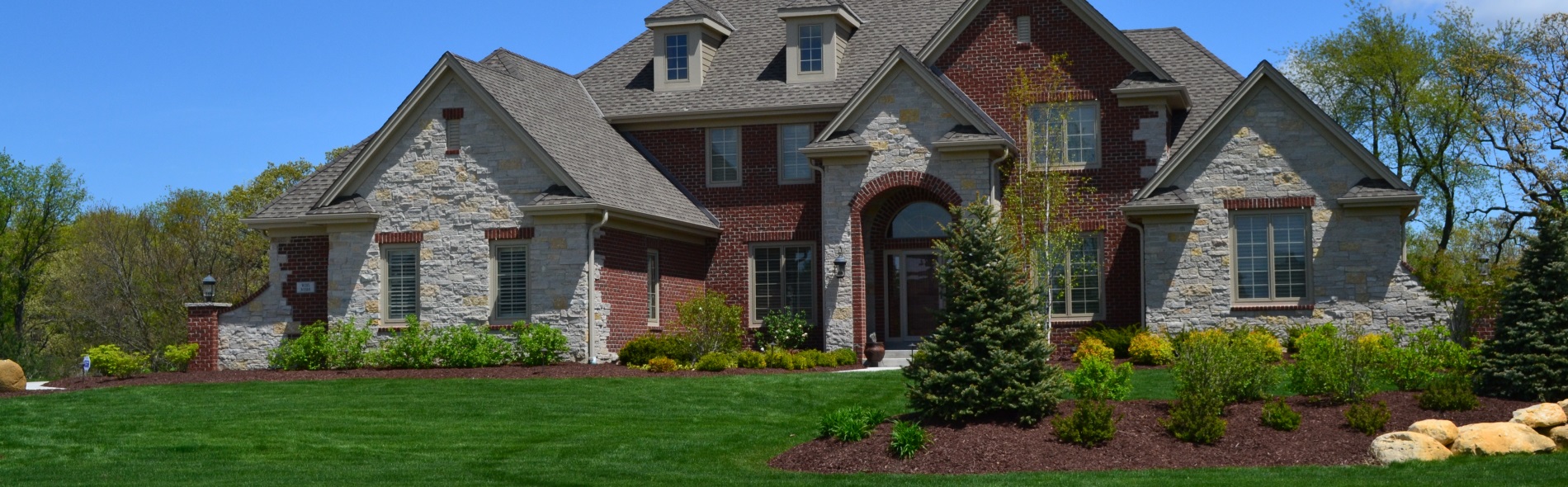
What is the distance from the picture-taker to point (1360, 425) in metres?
14.5

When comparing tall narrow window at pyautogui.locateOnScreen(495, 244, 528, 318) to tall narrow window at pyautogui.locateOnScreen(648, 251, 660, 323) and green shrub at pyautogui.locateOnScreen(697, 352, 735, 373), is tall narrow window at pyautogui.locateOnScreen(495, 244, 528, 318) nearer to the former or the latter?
tall narrow window at pyautogui.locateOnScreen(648, 251, 660, 323)

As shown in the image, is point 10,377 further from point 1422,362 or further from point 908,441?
point 1422,362

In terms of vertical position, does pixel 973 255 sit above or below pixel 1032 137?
below

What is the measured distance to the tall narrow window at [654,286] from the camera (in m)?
27.0

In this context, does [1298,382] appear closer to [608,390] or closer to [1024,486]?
[1024,486]

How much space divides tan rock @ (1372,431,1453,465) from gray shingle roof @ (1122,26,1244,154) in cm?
1347

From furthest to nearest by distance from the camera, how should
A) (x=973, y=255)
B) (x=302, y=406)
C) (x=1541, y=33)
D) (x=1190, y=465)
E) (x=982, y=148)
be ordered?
(x=1541, y=33) → (x=982, y=148) → (x=302, y=406) → (x=973, y=255) → (x=1190, y=465)

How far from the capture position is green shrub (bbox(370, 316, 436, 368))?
973 inches

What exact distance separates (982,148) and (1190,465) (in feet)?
39.1

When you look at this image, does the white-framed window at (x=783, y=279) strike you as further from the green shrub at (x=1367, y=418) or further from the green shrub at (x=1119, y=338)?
the green shrub at (x=1367, y=418)

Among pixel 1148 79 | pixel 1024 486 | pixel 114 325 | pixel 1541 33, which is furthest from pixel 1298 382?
pixel 114 325

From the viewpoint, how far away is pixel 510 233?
2503 centimetres

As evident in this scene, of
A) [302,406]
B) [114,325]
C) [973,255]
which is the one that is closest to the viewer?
[973,255]

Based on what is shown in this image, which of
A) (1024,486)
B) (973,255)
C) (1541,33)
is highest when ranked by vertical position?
(1541,33)
